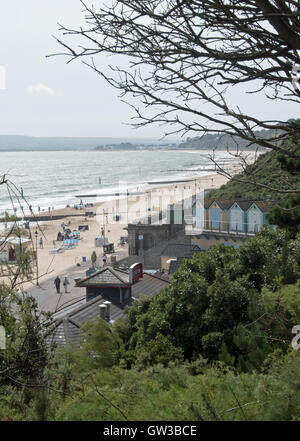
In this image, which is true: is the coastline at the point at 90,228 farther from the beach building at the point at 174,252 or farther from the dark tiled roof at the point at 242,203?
the dark tiled roof at the point at 242,203

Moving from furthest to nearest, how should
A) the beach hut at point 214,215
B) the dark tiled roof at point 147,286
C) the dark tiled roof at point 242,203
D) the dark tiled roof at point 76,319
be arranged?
the beach hut at point 214,215 → the dark tiled roof at point 242,203 → the dark tiled roof at point 147,286 → the dark tiled roof at point 76,319

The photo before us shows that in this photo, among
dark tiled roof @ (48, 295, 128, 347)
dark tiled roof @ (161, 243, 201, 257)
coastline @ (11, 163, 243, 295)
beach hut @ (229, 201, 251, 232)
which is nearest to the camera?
dark tiled roof @ (48, 295, 128, 347)

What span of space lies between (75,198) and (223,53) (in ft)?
249

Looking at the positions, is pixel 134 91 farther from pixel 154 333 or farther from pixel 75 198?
pixel 75 198

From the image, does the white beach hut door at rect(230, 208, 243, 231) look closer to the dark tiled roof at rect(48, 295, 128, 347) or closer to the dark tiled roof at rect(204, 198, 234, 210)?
the dark tiled roof at rect(204, 198, 234, 210)

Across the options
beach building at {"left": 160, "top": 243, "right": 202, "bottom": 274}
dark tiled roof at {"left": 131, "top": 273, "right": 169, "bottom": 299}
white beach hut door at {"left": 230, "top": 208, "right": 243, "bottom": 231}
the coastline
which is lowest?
the coastline

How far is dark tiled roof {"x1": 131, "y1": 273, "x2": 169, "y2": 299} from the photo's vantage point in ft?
52.7

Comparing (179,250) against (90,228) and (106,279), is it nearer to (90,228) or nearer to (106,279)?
(106,279)

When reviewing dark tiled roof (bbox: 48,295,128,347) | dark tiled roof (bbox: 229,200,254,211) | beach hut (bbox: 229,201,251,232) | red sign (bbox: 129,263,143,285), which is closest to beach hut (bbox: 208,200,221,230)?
beach hut (bbox: 229,201,251,232)

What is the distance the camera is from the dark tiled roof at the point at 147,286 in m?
16.1

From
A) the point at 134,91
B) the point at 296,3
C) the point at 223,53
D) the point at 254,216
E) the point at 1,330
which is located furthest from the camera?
the point at 254,216

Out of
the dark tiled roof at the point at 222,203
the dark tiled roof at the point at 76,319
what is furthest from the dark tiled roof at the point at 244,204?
the dark tiled roof at the point at 76,319
